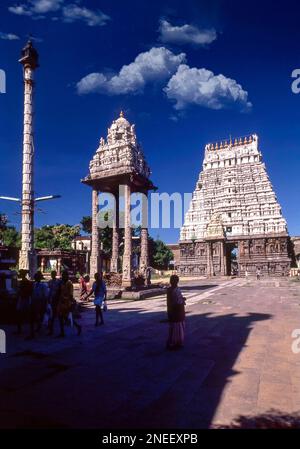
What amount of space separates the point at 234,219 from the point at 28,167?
4361 centimetres

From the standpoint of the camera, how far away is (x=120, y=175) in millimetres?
21031

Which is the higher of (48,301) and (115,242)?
(115,242)

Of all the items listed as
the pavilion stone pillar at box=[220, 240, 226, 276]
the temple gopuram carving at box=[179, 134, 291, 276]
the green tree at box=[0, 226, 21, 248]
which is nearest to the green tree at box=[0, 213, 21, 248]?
the green tree at box=[0, 226, 21, 248]

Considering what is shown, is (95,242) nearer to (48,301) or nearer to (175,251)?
(48,301)

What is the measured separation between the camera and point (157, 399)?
4.32 m

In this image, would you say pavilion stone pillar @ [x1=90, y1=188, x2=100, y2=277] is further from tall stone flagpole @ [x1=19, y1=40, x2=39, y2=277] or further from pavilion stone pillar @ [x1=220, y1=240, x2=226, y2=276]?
pavilion stone pillar @ [x1=220, y1=240, x2=226, y2=276]

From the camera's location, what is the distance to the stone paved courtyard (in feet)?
12.6

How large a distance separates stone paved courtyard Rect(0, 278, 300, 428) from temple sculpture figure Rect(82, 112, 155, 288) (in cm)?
1233

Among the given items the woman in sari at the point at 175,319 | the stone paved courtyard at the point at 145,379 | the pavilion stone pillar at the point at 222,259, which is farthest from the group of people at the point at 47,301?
the pavilion stone pillar at the point at 222,259

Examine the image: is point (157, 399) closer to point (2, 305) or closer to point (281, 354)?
point (281, 354)

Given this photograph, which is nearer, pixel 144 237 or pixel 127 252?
pixel 127 252

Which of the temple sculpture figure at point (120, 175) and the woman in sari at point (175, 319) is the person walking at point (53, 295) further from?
the temple sculpture figure at point (120, 175)

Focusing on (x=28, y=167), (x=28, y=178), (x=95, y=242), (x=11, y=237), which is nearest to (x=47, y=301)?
(x=95, y=242)
